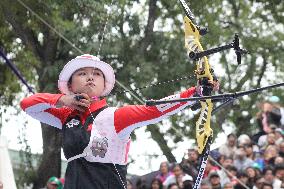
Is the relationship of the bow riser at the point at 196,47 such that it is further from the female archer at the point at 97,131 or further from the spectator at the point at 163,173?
the spectator at the point at 163,173

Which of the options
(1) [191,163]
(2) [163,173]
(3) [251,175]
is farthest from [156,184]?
(3) [251,175]

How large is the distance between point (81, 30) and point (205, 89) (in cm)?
823

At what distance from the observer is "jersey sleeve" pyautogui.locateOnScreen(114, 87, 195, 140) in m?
3.87

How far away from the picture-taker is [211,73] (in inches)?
158

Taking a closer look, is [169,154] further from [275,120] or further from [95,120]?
[95,120]

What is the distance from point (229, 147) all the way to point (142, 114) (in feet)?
20.6

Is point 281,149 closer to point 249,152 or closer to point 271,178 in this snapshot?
point 249,152

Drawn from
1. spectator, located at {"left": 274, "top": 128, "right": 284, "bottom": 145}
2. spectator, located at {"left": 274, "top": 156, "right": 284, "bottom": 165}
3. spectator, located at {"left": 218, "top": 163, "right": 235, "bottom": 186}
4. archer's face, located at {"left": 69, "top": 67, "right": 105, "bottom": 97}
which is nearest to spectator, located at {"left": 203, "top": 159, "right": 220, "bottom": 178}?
spectator, located at {"left": 218, "top": 163, "right": 235, "bottom": 186}

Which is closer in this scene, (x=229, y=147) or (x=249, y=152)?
(x=249, y=152)

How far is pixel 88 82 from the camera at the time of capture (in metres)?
4.25

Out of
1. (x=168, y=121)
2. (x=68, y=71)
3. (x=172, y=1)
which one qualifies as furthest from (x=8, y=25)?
(x=68, y=71)

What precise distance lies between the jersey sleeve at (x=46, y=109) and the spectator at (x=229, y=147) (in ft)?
19.1

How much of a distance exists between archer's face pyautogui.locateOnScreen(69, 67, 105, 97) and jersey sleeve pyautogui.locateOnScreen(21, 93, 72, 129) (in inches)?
5.2

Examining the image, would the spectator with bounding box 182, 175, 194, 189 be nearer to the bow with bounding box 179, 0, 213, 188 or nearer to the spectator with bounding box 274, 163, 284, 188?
the spectator with bounding box 274, 163, 284, 188
